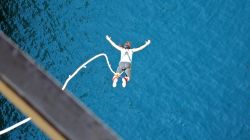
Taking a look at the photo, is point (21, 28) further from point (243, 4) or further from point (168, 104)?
point (243, 4)

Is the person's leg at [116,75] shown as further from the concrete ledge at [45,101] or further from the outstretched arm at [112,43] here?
the concrete ledge at [45,101]

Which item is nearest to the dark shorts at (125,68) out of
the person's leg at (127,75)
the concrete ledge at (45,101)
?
the person's leg at (127,75)

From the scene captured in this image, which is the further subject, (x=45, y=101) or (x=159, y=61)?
(x=159, y=61)

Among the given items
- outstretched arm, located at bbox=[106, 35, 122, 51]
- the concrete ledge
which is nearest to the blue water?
outstretched arm, located at bbox=[106, 35, 122, 51]

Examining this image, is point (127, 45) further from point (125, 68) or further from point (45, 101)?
point (45, 101)

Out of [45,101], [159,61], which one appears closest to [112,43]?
[159,61]

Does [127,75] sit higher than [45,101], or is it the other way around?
[127,75]

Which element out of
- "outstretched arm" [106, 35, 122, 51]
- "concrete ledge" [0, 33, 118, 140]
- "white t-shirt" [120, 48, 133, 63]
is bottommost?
"concrete ledge" [0, 33, 118, 140]

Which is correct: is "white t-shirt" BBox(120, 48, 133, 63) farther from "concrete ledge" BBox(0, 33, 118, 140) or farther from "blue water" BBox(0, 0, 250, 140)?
"concrete ledge" BBox(0, 33, 118, 140)
